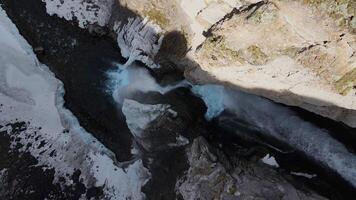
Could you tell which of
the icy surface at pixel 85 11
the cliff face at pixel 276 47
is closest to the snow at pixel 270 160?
the cliff face at pixel 276 47

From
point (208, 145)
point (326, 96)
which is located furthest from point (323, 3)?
Answer: point (208, 145)

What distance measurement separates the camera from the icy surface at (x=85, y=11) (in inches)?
310

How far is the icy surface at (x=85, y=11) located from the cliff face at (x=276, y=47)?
50.6 inches

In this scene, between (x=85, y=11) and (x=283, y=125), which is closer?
(x=283, y=125)

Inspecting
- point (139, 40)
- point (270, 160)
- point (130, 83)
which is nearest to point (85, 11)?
point (139, 40)

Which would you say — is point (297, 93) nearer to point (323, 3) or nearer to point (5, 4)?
point (323, 3)

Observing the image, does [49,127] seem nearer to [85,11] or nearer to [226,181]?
[85,11]

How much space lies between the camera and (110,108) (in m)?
7.76

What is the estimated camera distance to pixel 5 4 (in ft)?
26.3

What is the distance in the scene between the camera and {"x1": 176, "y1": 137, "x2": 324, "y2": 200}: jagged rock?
5996 millimetres

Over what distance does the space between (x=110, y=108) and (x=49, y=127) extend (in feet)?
3.39

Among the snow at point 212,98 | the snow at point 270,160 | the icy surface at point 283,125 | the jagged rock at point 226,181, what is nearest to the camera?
the jagged rock at point 226,181

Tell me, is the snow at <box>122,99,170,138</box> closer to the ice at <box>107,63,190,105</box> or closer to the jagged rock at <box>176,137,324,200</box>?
the ice at <box>107,63,190,105</box>

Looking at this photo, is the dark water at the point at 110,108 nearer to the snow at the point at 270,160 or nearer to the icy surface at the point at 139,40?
the snow at the point at 270,160
